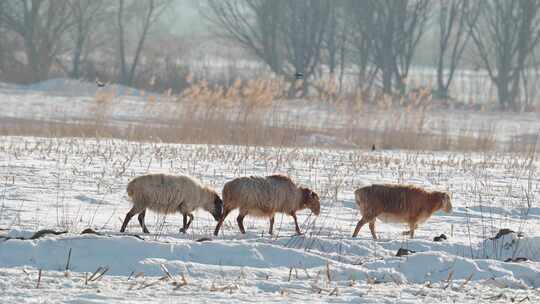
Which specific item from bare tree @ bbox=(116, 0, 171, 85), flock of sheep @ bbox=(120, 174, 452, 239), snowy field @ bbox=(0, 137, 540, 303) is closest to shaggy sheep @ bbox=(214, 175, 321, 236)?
flock of sheep @ bbox=(120, 174, 452, 239)

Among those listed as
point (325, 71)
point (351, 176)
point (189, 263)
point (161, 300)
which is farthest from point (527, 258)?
point (325, 71)

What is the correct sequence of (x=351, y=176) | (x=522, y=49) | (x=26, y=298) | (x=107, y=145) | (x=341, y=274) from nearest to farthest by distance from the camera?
(x=26, y=298), (x=341, y=274), (x=351, y=176), (x=107, y=145), (x=522, y=49)

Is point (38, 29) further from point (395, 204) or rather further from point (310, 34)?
point (395, 204)

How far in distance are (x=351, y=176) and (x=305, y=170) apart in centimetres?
80

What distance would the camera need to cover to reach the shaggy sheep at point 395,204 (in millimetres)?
9266

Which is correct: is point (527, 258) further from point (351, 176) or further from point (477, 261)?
point (351, 176)

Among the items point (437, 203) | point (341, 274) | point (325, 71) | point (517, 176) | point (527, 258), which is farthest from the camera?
point (325, 71)

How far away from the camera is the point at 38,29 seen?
42.7 m

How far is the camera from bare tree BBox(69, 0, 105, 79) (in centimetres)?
4206

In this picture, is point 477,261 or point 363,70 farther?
point 363,70

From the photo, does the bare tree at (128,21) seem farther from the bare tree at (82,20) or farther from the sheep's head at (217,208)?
the sheep's head at (217,208)

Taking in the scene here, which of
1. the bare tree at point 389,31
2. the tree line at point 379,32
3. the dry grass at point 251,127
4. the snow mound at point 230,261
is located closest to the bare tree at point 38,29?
the tree line at point 379,32

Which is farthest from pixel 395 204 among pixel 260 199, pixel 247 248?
pixel 247 248

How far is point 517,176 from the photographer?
50.2 ft
